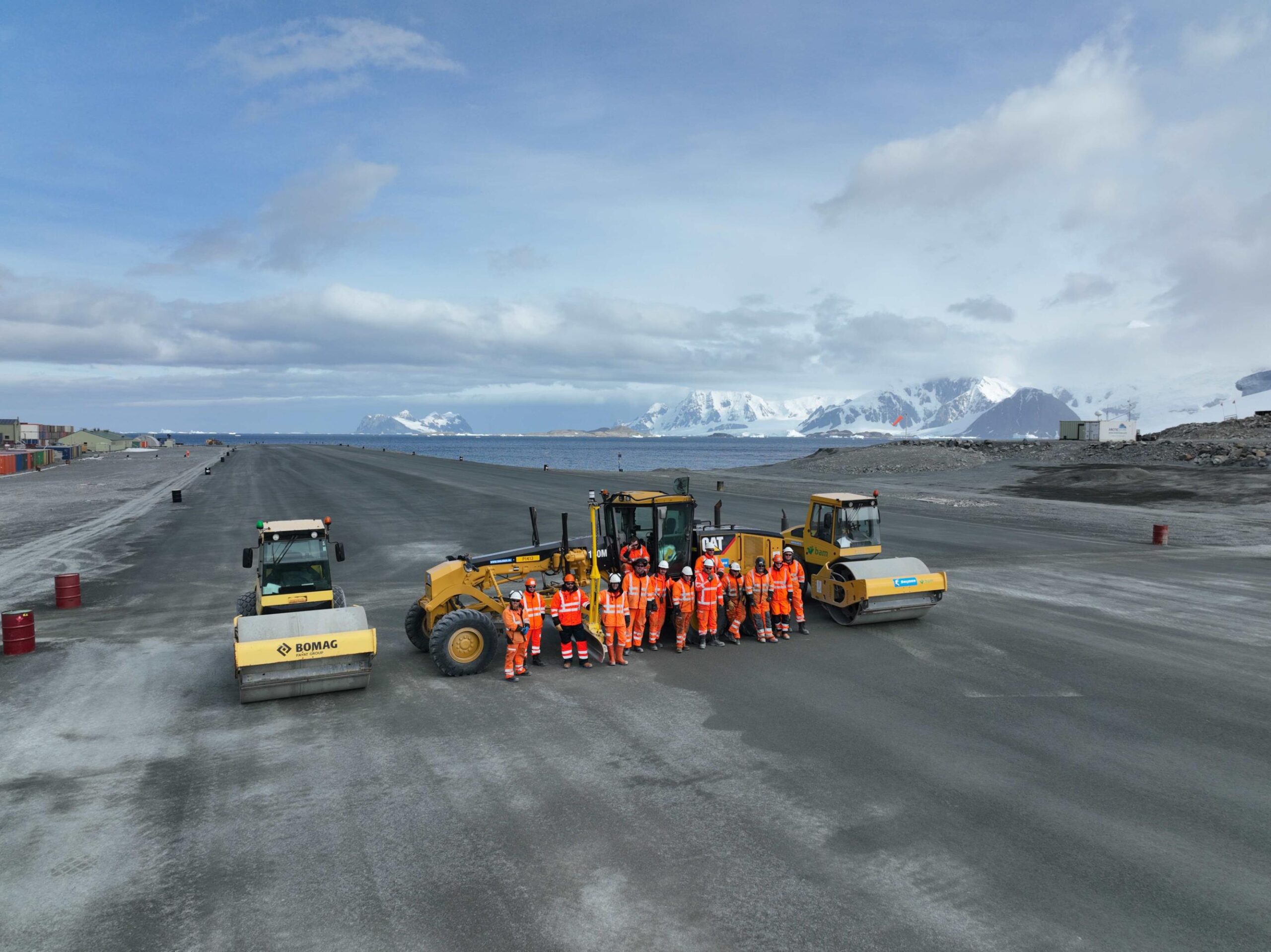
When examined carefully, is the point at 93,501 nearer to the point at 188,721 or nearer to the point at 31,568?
the point at 31,568

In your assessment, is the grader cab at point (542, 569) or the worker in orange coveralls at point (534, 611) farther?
the grader cab at point (542, 569)

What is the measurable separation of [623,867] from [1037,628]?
12.8 m

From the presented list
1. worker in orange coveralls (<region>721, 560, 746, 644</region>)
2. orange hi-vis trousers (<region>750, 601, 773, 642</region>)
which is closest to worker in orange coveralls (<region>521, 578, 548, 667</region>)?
worker in orange coveralls (<region>721, 560, 746, 644</region>)

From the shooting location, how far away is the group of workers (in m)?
13.8

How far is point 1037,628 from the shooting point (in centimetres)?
1683

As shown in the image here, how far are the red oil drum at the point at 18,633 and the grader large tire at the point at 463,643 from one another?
320 inches

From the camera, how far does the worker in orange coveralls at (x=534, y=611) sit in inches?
531

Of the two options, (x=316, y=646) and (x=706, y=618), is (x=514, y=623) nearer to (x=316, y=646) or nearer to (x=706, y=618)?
A: (x=316, y=646)

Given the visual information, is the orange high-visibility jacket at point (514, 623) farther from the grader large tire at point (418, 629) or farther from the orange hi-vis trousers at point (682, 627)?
the orange hi-vis trousers at point (682, 627)

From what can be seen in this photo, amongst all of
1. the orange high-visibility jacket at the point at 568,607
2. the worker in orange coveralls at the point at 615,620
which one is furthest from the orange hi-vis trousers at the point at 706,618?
the orange high-visibility jacket at the point at 568,607

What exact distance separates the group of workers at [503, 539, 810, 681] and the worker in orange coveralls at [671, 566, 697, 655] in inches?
0.5

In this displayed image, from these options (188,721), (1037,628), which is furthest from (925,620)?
(188,721)

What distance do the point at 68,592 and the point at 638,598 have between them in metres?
14.7

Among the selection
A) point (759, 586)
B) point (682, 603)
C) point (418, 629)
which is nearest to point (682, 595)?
point (682, 603)
